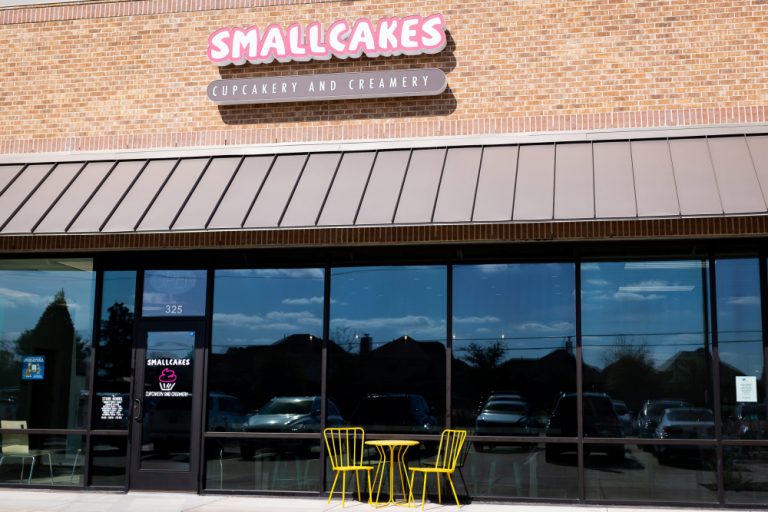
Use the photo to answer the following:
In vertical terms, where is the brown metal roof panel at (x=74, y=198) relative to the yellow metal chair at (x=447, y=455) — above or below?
above

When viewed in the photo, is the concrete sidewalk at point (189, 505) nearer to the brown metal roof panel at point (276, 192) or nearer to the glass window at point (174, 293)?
the glass window at point (174, 293)

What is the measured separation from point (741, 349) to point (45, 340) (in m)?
9.75

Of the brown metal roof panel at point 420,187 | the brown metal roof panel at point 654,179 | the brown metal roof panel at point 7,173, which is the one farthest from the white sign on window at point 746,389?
the brown metal roof panel at point 7,173

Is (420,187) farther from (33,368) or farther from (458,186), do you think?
(33,368)

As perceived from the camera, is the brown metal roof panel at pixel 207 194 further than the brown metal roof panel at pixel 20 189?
No

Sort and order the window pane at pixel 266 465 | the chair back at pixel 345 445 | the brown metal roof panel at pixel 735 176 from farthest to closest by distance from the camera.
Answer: the window pane at pixel 266 465
the chair back at pixel 345 445
the brown metal roof panel at pixel 735 176

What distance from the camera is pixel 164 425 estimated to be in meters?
13.0

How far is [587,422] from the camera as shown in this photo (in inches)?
470

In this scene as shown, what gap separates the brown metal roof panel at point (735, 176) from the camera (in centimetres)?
1070

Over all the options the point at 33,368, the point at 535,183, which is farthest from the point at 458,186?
the point at 33,368

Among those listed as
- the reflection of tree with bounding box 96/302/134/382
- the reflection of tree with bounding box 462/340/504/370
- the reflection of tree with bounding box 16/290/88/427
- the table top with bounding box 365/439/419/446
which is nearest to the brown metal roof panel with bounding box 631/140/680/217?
the reflection of tree with bounding box 462/340/504/370

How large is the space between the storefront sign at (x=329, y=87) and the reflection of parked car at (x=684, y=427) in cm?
525

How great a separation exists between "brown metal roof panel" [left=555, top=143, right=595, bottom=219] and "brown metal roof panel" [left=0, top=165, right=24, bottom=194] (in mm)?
7798

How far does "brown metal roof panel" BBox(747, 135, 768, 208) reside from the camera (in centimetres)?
1098
